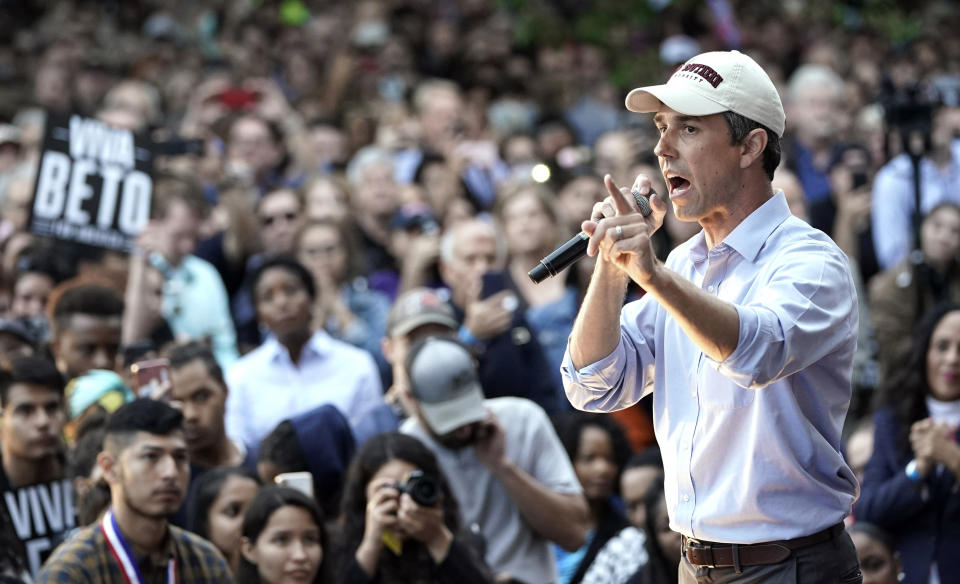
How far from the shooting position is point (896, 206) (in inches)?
362

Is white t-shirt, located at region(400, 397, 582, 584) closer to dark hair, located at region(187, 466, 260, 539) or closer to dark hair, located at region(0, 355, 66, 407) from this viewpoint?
dark hair, located at region(187, 466, 260, 539)

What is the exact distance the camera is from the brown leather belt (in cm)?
352

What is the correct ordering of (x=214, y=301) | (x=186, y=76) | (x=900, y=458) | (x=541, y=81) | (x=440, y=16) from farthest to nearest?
(x=440, y=16) → (x=541, y=81) → (x=186, y=76) → (x=214, y=301) → (x=900, y=458)

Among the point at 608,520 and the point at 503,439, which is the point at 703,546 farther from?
the point at 608,520

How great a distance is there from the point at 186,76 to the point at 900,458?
738 centimetres

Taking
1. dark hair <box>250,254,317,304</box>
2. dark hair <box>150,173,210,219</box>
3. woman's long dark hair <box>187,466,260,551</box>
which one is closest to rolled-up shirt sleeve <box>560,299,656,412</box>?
woman's long dark hair <box>187,466,260,551</box>

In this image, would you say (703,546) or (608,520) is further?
(608,520)

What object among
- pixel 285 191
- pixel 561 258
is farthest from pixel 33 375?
pixel 561 258

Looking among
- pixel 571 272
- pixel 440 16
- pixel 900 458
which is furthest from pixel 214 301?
pixel 440 16

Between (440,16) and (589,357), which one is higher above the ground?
(440,16)

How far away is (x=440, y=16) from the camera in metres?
14.7

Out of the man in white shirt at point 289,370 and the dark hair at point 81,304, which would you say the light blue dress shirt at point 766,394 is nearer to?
the man in white shirt at point 289,370

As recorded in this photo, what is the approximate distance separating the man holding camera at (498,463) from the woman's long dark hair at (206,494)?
2.37 feet

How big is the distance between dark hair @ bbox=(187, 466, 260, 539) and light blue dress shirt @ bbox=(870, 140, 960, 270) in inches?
190
